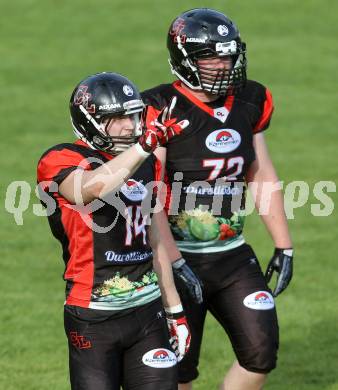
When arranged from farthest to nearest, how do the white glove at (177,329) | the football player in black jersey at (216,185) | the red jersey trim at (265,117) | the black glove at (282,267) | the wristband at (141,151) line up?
the black glove at (282,267)
the red jersey trim at (265,117)
the football player in black jersey at (216,185)
the white glove at (177,329)
the wristband at (141,151)

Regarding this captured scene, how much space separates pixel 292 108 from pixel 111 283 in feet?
35.4

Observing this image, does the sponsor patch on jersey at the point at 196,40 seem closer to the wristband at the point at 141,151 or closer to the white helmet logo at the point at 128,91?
the white helmet logo at the point at 128,91

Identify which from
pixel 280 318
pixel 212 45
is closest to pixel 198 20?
pixel 212 45

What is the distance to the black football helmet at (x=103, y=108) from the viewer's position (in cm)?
655

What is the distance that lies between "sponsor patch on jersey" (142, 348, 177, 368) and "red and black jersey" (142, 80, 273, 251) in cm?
126

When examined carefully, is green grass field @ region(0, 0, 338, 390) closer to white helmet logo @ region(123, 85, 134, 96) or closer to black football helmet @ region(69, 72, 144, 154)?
black football helmet @ region(69, 72, 144, 154)

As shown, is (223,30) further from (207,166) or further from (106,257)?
(106,257)

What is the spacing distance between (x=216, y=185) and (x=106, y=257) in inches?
51.0

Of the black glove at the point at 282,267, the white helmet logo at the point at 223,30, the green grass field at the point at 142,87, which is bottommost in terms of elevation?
the green grass field at the point at 142,87

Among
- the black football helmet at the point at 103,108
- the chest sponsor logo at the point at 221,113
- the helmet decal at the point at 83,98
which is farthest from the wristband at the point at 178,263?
the helmet decal at the point at 83,98

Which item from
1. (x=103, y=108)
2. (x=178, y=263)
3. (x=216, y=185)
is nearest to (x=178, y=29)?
(x=216, y=185)

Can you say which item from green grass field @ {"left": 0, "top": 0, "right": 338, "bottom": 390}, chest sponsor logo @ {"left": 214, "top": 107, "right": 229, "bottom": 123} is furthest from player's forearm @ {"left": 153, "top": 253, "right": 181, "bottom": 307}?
green grass field @ {"left": 0, "top": 0, "right": 338, "bottom": 390}

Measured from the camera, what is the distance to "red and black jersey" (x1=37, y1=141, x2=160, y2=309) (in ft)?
21.7

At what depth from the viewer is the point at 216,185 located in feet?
25.2
